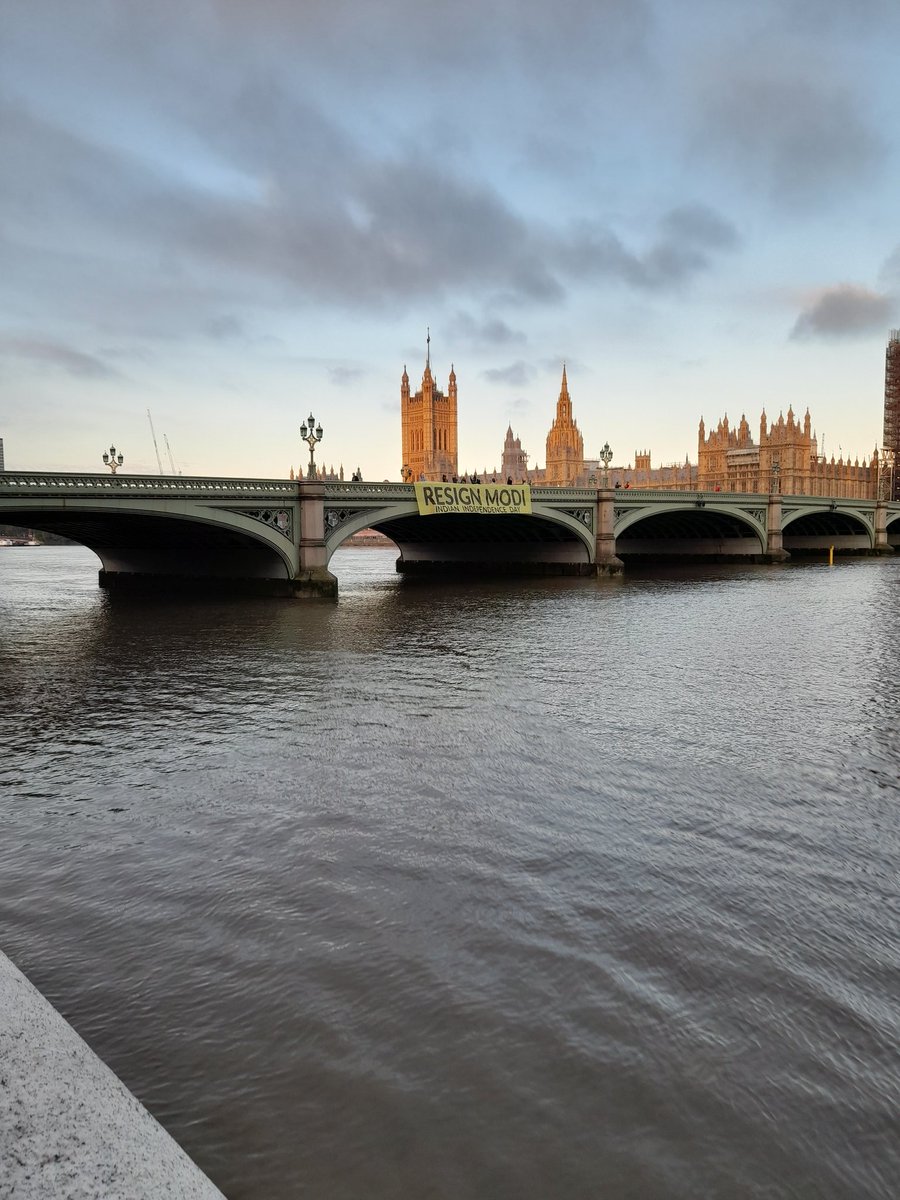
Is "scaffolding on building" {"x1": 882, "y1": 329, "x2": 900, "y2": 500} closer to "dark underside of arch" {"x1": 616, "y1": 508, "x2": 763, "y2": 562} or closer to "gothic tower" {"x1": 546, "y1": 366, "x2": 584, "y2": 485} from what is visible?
"gothic tower" {"x1": 546, "y1": 366, "x2": 584, "y2": 485}

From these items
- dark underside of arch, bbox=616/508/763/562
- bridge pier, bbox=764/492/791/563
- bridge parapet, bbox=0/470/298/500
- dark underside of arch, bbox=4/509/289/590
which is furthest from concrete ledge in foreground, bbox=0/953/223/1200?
bridge pier, bbox=764/492/791/563

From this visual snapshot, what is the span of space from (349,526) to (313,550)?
7.77 ft

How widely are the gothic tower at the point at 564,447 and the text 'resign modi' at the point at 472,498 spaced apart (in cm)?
12540

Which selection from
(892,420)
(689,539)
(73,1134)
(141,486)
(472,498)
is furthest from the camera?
(892,420)

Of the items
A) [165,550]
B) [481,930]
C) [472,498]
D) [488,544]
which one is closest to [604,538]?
[488,544]

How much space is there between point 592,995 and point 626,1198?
1.88 meters

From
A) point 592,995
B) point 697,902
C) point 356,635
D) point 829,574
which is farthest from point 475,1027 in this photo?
point 829,574

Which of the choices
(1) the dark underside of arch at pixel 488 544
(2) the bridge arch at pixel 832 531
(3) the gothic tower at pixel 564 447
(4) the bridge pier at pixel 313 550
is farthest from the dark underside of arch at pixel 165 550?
(3) the gothic tower at pixel 564 447

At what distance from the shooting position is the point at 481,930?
23.5 ft

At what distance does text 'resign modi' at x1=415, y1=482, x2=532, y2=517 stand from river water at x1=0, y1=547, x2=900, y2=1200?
2749cm

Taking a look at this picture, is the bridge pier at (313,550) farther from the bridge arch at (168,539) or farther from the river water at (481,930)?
the river water at (481,930)

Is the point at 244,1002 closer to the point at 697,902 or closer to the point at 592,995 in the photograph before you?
the point at 592,995

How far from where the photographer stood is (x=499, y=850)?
29.1ft

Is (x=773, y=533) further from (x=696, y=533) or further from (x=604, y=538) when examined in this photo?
(x=604, y=538)
